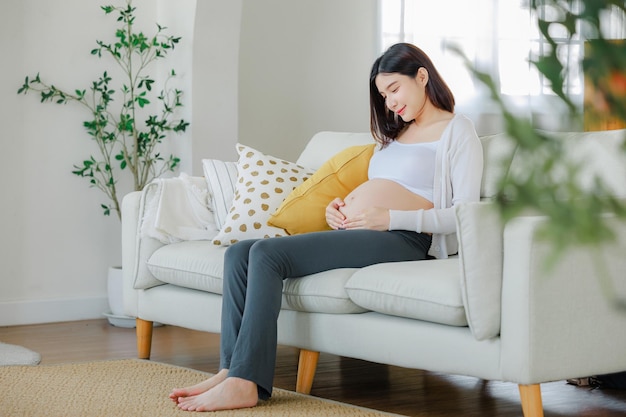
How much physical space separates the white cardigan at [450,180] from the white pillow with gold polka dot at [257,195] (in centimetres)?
55

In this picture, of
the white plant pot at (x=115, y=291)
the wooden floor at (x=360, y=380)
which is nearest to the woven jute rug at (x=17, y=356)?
the wooden floor at (x=360, y=380)

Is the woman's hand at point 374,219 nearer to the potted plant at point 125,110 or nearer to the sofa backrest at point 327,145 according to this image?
the sofa backrest at point 327,145

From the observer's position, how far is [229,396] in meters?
2.40

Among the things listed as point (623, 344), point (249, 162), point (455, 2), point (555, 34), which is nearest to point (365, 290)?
point (623, 344)

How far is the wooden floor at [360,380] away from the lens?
8.82ft

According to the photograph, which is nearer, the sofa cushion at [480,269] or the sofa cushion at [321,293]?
the sofa cushion at [480,269]

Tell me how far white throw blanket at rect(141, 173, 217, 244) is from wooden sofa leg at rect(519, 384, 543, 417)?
1569 millimetres

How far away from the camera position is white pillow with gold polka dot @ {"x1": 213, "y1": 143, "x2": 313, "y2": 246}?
3094 mm

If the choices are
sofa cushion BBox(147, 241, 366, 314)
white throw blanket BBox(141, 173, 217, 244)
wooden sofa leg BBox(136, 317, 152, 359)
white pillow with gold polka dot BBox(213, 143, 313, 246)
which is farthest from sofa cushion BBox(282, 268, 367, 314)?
wooden sofa leg BBox(136, 317, 152, 359)

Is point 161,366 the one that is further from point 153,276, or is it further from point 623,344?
point 623,344

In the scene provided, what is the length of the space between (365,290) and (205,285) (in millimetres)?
782

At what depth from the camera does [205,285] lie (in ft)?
10.0

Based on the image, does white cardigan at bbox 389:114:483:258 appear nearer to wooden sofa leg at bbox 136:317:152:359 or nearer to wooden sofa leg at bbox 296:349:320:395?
wooden sofa leg at bbox 296:349:320:395

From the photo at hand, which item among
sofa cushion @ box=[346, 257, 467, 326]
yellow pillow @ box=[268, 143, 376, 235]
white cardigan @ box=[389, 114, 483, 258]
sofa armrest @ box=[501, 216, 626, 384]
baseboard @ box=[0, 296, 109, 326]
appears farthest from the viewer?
baseboard @ box=[0, 296, 109, 326]
